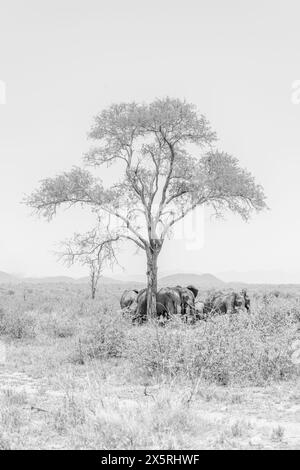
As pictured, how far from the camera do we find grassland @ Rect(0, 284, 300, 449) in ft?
22.1

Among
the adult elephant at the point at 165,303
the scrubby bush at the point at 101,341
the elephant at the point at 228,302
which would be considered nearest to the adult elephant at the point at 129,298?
the adult elephant at the point at 165,303

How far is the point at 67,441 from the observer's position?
677 centimetres

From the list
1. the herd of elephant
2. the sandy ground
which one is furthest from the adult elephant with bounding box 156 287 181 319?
the sandy ground

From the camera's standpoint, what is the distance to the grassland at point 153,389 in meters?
6.75

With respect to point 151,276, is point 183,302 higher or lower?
lower

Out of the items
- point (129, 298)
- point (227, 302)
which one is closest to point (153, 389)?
point (227, 302)

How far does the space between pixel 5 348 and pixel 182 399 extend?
8972mm

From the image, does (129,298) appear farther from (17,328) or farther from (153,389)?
(153,389)

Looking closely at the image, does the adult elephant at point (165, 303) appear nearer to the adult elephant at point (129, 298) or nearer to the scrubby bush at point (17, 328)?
the adult elephant at point (129, 298)

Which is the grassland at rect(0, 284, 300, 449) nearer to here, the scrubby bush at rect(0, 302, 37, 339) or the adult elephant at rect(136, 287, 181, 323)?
the scrubby bush at rect(0, 302, 37, 339)

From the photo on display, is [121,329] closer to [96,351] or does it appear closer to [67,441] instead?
[96,351]

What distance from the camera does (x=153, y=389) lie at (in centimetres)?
1020

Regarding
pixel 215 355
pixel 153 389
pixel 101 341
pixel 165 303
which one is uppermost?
pixel 165 303
